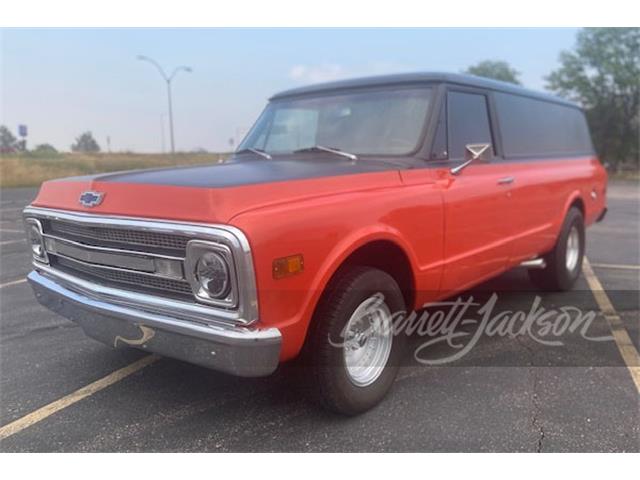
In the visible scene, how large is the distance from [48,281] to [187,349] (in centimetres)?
135

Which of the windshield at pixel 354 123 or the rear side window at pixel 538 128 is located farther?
the rear side window at pixel 538 128

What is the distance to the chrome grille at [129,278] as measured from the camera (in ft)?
8.89

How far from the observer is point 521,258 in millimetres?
4918

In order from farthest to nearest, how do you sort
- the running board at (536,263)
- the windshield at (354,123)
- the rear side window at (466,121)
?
the running board at (536,263), the rear side window at (466,121), the windshield at (354,123)

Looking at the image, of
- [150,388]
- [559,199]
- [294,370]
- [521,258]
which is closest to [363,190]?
[294,370]

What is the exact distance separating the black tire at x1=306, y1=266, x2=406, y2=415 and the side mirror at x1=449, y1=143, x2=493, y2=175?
3.94 ft

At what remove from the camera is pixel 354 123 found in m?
4.08

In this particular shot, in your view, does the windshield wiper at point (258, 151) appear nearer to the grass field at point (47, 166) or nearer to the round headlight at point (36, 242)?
the round headlight at point (36, 242)

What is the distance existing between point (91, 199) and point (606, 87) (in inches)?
1502

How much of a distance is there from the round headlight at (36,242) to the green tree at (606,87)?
36050mm

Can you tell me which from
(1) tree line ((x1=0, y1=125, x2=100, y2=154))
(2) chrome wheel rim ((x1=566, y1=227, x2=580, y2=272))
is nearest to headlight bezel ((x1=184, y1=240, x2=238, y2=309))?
(2) chrome wheel rim ((x1=566, y1=227, x2=580, y2=272))

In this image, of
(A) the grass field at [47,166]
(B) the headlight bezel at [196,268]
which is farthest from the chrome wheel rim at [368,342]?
(A) the grass field at [47,166]

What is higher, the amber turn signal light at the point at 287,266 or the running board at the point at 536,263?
the amber turn signal light at the point at 287,266

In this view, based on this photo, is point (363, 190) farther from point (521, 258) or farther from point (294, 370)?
point (521, 258)
